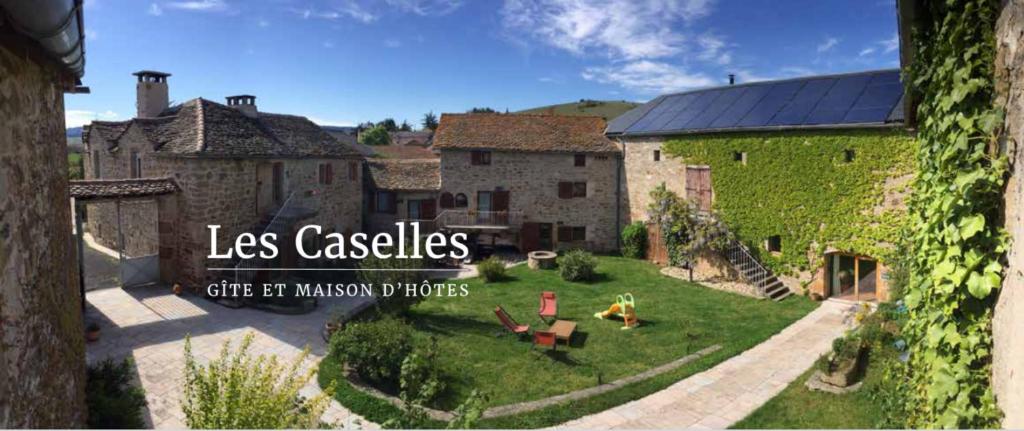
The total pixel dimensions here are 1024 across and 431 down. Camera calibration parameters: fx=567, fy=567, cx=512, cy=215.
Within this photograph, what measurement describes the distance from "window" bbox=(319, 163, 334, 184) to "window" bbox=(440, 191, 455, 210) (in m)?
4.98

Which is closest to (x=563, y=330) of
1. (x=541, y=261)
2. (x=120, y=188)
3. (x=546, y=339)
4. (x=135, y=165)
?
(x=546, y=339)

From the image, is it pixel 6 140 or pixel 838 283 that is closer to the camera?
pixel 6 140

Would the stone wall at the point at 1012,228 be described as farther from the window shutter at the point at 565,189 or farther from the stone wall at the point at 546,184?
the window shutter at the point at 565,189

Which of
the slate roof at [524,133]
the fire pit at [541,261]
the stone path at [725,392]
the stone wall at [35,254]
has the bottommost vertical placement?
the stone path at [725,392]

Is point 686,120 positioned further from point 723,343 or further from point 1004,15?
point 1004,15

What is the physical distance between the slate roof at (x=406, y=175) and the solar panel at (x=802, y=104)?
45.4 feet

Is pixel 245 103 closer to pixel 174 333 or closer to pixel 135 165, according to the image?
pixel 135 165

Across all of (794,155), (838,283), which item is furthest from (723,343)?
(794,155)

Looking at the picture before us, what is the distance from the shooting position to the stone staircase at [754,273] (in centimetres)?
1788

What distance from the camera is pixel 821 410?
353 inches

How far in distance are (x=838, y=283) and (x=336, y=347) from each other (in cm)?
1499

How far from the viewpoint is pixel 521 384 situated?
10625mm

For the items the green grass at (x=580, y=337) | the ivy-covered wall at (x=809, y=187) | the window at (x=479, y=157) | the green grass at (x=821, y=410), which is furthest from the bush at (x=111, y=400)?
the window at (x=479, y=157)

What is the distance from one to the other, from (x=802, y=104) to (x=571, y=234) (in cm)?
1041
